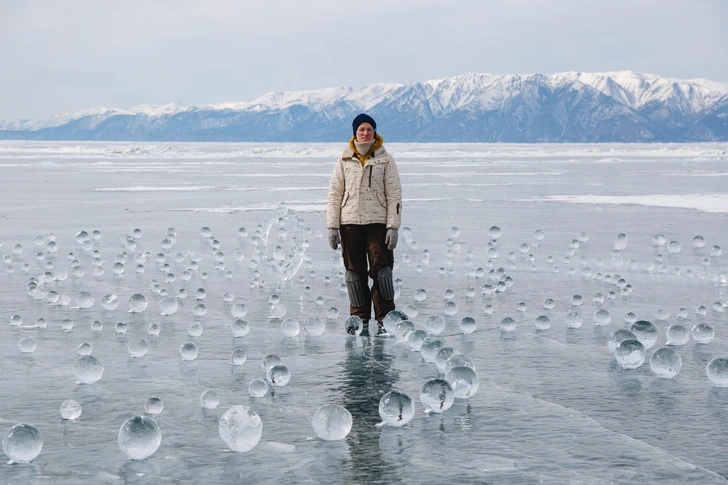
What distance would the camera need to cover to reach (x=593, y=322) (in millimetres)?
7707

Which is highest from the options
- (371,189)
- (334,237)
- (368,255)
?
(371,189)

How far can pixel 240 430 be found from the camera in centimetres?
434

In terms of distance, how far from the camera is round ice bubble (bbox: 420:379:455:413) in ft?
16.2

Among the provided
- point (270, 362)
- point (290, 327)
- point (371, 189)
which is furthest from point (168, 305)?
point (270, 362)

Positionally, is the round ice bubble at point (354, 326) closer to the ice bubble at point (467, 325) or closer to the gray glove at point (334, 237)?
the gray glove at point (334, 237)

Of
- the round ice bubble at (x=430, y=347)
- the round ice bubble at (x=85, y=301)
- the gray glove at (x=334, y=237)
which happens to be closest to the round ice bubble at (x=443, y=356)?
the round ice bubble at (x=430, y=347)

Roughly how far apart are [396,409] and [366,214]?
3147 mm

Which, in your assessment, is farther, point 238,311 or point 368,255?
point 238,311

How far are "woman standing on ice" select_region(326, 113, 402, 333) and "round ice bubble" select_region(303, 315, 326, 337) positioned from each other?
53 cm

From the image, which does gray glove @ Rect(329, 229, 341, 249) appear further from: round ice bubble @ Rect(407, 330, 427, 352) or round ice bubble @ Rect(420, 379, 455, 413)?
round ice bubble @ Rect(420, 379, 455, 413)

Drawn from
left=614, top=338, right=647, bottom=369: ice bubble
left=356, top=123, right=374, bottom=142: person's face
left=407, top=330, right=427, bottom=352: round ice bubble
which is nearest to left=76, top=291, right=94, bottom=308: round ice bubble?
left=356, top=123, right=374, bottom=142: person's face

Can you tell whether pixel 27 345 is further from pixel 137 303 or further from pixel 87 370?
pixel 137 303

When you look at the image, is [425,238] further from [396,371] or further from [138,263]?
[396,371]

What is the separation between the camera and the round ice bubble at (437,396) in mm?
4941
